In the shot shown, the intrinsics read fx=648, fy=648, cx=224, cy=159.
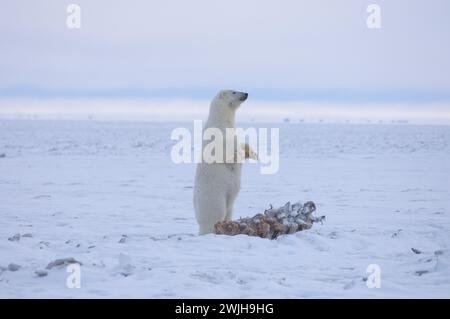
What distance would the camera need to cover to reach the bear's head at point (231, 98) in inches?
371

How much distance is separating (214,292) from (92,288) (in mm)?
1012

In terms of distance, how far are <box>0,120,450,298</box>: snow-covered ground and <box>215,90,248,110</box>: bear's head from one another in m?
1.93

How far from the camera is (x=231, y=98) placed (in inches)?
372

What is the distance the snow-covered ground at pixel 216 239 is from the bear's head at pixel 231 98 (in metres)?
1.93

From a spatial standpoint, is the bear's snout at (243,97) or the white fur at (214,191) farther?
the bear's snout at (243,97)

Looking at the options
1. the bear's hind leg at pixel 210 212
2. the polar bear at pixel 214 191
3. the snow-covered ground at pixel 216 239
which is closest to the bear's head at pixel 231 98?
the polar bear at pixel 214 191

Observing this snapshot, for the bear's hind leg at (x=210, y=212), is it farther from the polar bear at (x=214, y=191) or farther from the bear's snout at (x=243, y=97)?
the bear's snout at (x=243, y=97)

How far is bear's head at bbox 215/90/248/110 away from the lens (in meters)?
9.41

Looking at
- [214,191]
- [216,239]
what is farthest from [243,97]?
[216,239]

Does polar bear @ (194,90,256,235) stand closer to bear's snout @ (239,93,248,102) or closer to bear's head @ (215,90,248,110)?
bear's head @ (215,90,248,110)
